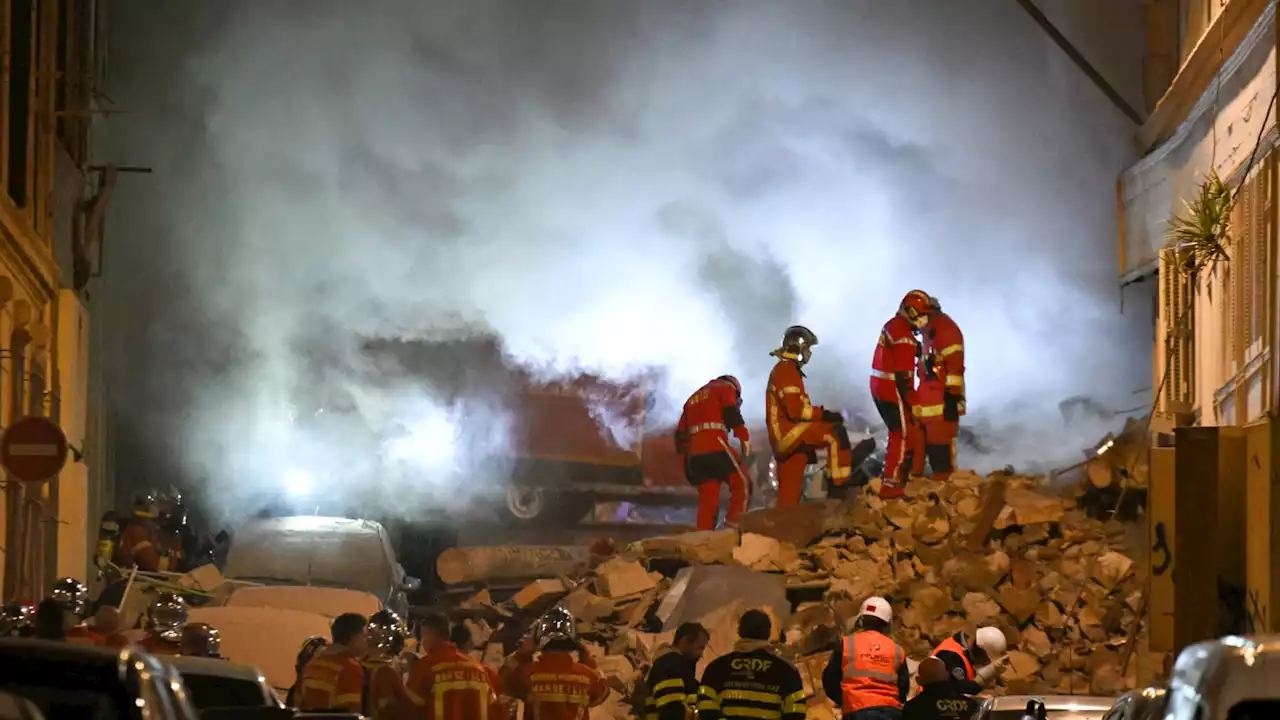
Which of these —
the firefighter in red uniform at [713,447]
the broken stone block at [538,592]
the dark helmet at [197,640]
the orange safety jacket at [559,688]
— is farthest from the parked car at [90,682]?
the firefighter in red uniform at [713,447]

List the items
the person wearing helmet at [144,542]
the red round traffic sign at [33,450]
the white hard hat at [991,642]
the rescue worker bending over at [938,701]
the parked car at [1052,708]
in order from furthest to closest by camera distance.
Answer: the person wearing helmet at [144,542] < the white hard hat at [991,642] < the red round traffic sign at [33,450] < the rescue worker bending over at [938,701] < the parked car at [1052,708]

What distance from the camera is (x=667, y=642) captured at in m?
14.9

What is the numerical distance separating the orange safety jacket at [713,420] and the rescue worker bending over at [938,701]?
7985 millimetres

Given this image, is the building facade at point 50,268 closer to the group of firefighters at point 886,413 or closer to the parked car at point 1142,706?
the group of firefighters at point 886,413

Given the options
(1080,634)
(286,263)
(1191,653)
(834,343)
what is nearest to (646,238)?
(834,343)

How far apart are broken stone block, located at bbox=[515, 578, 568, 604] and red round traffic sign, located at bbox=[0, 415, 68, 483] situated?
5543 mm

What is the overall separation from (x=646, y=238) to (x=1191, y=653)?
1792cm

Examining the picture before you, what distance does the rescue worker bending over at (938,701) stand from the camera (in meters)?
9.45

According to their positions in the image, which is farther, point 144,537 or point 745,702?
point 144,537

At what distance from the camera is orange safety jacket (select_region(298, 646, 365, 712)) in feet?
30.6

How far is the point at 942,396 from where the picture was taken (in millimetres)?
17125

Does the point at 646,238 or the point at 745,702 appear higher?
the point at 646,238

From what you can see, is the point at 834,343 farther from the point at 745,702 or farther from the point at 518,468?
the point at 745,702

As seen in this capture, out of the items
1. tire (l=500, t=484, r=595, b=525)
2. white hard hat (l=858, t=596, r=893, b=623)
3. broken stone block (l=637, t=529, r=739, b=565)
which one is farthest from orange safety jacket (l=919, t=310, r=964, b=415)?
white hard hat (l=858, t=596, r=893, b=623)
